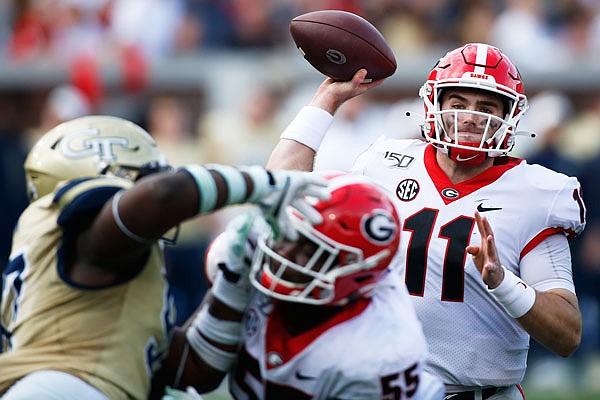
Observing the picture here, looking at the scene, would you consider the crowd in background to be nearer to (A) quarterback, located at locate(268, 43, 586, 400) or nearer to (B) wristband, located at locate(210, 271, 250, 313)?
(A) quarterback, located at locate(268, 43, 586, 400)

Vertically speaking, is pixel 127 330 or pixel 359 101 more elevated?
pixel 127 330

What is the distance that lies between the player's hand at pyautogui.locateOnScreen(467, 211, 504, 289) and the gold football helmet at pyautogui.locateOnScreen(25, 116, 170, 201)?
3.27 ft

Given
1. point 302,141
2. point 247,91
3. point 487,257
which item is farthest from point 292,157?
point 247,91

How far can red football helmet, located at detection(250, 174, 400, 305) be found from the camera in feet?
10.0

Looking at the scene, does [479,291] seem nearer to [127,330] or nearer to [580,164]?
[127,330]

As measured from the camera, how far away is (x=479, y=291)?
379cm

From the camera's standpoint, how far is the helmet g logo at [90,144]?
327cm

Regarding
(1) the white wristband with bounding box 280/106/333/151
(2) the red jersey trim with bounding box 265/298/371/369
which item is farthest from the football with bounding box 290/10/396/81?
(2) the red jersey trim with bounding box 265/298/371/369

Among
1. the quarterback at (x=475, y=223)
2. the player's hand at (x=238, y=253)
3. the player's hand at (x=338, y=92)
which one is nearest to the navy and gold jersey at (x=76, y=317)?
the player's hand at (x=238, y=253)

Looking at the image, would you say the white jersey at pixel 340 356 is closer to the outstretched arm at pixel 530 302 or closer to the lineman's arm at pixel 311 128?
the outstretched arm at pixel 530 302

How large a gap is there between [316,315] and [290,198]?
0.40 meters

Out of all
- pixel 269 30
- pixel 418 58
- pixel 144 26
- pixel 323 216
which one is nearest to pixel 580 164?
pixel 418 58

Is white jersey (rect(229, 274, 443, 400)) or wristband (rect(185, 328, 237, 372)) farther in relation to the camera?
wristband (rect(185, 328, 237, 372))

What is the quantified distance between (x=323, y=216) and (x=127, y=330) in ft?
2.02
